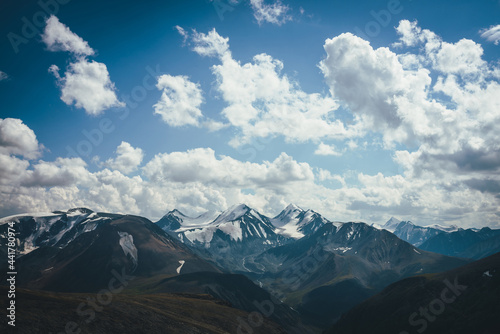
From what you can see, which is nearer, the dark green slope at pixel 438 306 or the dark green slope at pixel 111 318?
the dark green slope at pixel 111 318

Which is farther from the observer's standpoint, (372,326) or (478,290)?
(372,326)

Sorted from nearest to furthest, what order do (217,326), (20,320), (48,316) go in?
(20,320) < (48,316) < (217,326)

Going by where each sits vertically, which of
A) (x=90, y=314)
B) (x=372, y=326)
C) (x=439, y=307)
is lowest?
(x=372, y=326)

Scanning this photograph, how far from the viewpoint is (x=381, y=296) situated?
18862 cm

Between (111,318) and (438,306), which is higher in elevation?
(111,318)

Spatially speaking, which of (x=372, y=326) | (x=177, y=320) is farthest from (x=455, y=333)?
(x=177, y=320)

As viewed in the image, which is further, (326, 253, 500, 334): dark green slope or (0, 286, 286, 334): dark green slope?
(326, 253, 500, 334): dark green slope

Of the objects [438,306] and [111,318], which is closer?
[111,318]

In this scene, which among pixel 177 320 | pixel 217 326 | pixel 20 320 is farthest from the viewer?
pixel 217 326

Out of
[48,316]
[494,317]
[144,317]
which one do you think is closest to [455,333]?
[494,317]

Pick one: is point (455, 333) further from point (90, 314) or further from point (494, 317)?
point (90, 314)

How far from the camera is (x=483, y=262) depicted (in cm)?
16488

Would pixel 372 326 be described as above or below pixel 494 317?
below

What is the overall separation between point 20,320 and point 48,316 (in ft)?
26.0
